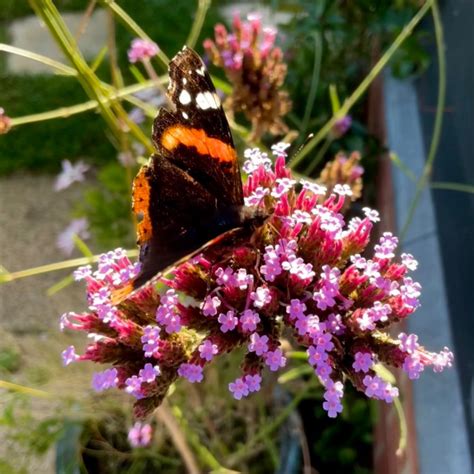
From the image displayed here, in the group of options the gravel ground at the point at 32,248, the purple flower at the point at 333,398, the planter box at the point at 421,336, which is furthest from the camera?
the gravel ground at the point at 32,248

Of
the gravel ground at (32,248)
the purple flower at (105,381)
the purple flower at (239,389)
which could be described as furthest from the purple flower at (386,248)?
the gravel ground at (32,248)

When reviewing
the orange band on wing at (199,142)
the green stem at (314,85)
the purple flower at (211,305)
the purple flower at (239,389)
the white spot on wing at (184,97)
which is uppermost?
the green stem at (314,85)

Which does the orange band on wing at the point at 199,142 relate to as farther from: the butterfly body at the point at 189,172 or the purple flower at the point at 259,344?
the purple flower at the point at 259,344

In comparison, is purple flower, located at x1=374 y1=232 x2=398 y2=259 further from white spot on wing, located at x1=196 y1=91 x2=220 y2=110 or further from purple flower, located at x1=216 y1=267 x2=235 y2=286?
white spot on wing, located at x1=196 y1=91 x2=220 y2=110

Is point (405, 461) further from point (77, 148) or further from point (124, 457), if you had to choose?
point (77, 148)

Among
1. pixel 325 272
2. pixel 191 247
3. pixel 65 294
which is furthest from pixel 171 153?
pixel 65 294
